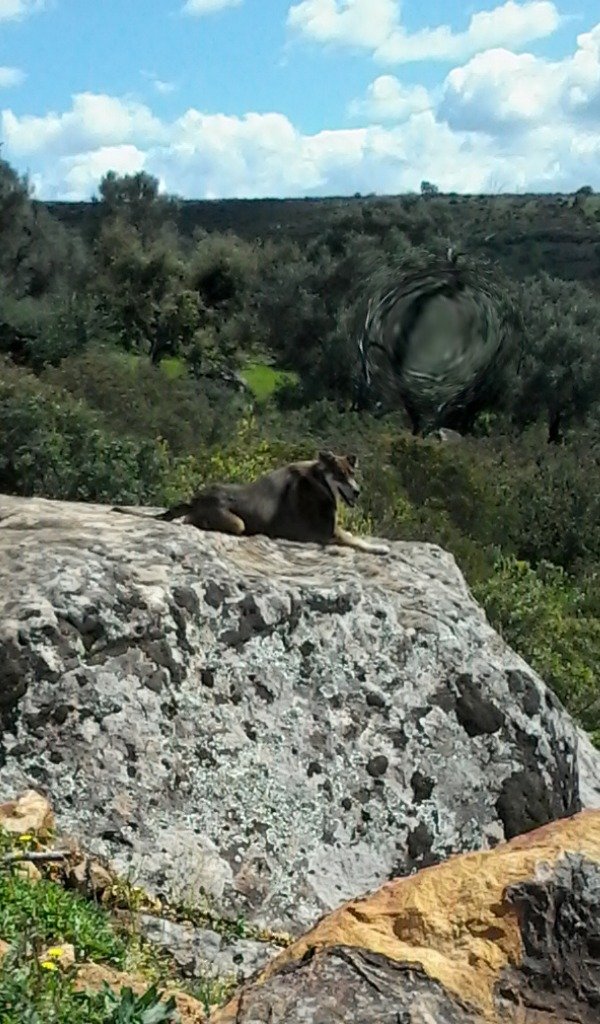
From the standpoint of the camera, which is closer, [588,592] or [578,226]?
[588,592]

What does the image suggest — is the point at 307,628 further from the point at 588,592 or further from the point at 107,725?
the point at 588,592

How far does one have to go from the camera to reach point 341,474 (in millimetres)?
11641

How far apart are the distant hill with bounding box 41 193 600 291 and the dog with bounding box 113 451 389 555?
4784 centimetres

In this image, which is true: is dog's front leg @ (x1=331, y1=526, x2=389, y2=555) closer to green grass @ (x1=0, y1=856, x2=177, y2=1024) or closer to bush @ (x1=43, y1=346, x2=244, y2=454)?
green grass @ (x1=0, y1=856, x2=177, y2=1024)

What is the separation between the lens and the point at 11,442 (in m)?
20.3

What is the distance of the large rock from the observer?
7.14 meters

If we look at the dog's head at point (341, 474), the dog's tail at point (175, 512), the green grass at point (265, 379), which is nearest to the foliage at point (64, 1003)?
the dog's tail at point (175, 512)

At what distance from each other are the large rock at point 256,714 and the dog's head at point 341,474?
1810 mm

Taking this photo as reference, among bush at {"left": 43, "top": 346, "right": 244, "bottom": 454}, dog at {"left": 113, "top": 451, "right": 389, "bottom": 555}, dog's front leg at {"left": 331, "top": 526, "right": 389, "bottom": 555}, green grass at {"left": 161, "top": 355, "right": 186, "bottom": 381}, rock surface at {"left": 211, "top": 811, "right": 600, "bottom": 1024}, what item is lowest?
green grass at {"left": 161, "top": 355, "right": 186, "bottom": 381}

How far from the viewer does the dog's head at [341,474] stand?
11.4 m

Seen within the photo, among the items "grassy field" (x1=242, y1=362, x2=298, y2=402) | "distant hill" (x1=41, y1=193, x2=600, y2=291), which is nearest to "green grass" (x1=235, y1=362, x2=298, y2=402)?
"grassy field" (x1=242, y1=362, x2=298, y2=402)

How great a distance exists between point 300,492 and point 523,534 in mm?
22468

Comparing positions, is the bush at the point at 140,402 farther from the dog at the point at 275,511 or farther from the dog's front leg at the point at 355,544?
the dog's front leg at the point at 355,544

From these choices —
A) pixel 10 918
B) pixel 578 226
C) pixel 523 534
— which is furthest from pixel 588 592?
pixel 578 226
